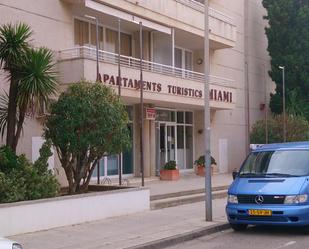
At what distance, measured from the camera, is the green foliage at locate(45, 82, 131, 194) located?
1328cm

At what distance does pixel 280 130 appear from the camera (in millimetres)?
28922

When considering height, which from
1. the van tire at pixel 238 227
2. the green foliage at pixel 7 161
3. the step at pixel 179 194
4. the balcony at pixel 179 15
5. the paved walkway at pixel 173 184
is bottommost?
the van tire at pixel 238 227

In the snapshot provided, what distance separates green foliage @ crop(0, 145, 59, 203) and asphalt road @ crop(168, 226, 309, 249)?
3245mm

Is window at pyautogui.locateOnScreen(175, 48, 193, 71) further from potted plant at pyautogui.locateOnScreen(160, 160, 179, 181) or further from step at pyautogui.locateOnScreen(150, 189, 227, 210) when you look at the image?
step at pyautogui.locateOnScreen(150, 189, 227, 210)

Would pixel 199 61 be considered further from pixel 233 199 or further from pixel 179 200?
pixel 233 199

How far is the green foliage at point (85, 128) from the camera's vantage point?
1328 cm

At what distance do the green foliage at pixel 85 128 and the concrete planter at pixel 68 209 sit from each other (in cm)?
104

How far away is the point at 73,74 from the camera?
59.0 ft

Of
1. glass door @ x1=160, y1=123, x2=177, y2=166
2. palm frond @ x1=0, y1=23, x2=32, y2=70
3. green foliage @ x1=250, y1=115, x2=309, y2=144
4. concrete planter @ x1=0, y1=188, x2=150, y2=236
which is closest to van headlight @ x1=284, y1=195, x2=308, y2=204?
concrete planter @ x1=0, y1=188, x2=150, y2=236

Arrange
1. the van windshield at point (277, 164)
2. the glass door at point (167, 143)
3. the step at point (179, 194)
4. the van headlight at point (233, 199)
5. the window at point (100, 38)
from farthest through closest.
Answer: the glass door at point (167, 143) → the window at point (100, 38) → the step at point (179, 194) → the van windshield at point (277, 164) → the van headlight at point (233, 199)

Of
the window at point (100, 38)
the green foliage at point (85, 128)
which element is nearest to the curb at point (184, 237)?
the green foliage at point (85, 128)

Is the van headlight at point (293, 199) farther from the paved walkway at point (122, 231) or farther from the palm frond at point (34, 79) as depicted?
the palm frond at point (34, 79)

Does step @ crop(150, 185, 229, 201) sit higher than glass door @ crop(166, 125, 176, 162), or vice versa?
glass door @ crop(166, 125, 176, 162)

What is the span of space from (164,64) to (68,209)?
566 inches
